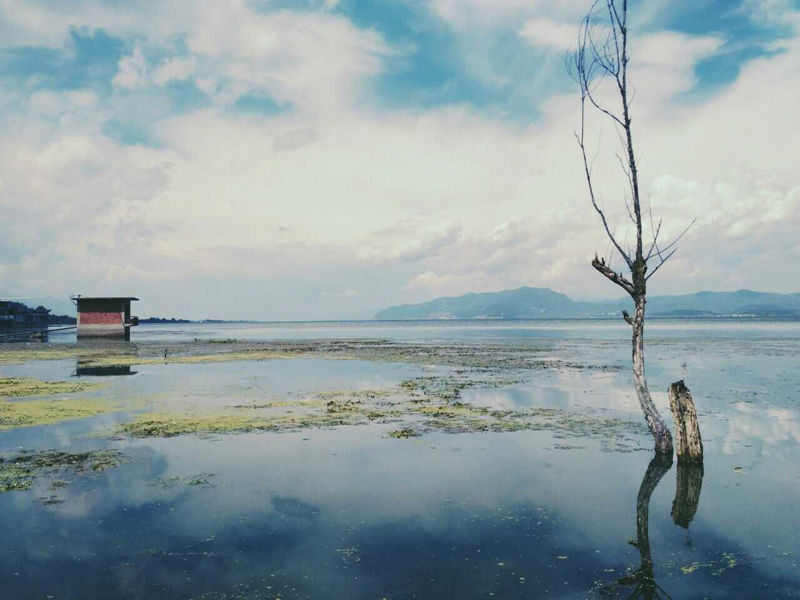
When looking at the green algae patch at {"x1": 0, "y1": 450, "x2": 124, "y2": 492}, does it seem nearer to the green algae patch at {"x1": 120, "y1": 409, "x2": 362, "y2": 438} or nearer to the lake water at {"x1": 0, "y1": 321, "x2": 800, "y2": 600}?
the lake water at {"x1": 0, "y1": 321, "x2": 800, "y2": 600}

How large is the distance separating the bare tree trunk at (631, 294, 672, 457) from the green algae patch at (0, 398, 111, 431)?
18.4 m

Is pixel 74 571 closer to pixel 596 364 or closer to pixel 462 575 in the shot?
pixel 462 575

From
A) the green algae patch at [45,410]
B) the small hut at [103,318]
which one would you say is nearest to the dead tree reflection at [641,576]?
the green algae patch at [45,410]

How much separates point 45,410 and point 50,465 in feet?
29.5

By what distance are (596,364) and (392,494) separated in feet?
105

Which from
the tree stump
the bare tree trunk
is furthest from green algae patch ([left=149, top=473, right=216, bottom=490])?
the tree stump

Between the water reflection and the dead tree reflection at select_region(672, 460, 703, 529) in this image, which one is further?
the dead tree reflection at select_region(672, 460, 703, 529)

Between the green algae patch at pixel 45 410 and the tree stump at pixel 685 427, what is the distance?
19.0 m

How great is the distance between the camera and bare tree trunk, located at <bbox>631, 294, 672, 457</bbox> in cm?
1484

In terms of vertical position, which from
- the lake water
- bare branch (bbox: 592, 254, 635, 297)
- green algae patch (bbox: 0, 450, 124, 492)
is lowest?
the lake water

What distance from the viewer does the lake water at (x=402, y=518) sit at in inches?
308

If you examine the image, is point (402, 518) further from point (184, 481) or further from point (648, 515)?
point (184, 481)

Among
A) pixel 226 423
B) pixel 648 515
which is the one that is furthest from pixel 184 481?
pixel 648 515

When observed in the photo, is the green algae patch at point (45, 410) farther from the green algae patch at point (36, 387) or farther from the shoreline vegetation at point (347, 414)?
the green algae patch at point (36, 387)
